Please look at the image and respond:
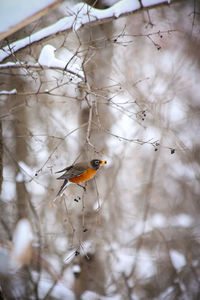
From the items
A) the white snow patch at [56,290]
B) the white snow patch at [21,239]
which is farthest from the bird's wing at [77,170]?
the white snow patch at [56,290]

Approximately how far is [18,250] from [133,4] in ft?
13.4

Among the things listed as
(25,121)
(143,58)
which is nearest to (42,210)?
(25,121)

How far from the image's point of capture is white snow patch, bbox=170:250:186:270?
4.25 meters

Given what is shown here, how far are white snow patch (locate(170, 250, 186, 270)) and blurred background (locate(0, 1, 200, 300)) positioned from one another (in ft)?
0.08

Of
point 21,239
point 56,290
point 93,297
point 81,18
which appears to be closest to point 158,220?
Result: point 93,297

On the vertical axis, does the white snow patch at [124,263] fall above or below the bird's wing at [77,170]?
above

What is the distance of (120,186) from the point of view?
170 inches

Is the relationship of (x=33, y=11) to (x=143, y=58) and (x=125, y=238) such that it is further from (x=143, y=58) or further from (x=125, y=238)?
(x=125, y=238)

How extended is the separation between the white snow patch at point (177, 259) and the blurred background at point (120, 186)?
0.08 ft

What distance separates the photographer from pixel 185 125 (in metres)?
3.88

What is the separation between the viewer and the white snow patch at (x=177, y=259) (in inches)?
167

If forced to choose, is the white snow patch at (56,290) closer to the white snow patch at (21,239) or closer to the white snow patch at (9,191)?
the white snow patch at (21,239)

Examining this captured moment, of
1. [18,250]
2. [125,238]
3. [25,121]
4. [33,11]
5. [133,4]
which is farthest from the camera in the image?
[125,238]

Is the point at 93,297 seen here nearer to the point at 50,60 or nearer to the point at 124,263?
the point at 124,263
